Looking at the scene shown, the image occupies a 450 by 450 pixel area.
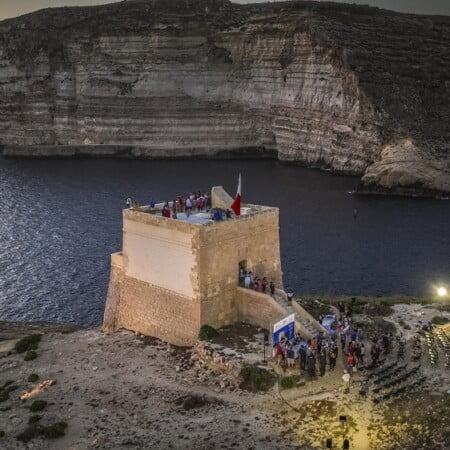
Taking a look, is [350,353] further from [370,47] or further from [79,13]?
[79,13]

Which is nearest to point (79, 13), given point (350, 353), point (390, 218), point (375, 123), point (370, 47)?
point (370, 47)

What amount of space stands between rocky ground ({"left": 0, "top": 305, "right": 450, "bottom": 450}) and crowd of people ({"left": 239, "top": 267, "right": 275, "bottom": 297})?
84.6 inches

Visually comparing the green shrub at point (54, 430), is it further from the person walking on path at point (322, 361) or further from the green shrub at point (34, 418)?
the person walking on path at point (322, 361)

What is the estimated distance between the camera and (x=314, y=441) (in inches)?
979

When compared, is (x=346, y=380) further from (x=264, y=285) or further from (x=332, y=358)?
(x=264, y=285)

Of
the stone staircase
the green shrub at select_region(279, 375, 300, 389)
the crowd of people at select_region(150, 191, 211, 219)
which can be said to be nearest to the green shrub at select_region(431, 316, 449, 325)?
the stone staircase

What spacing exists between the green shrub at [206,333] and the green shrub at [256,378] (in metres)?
4.18

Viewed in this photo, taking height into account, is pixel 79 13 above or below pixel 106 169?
above

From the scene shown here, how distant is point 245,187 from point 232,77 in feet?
151

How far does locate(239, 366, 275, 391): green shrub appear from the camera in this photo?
29.1m

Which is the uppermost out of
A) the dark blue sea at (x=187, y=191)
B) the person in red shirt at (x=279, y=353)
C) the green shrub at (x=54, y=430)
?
the person in red shirt at (x=279, y=353)

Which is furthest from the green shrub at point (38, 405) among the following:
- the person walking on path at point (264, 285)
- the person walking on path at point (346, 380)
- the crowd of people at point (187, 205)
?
the person walking on path at point (346, 380)

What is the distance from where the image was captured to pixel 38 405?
29875mm

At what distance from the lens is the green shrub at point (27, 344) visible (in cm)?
3900
